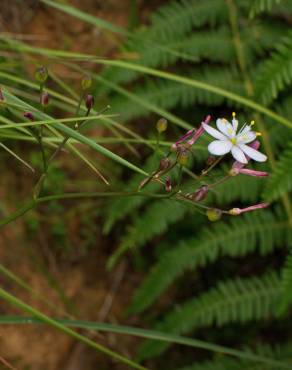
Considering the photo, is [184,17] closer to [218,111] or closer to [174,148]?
[218,111]

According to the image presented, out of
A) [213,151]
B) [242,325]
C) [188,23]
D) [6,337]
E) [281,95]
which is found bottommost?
[213,151]

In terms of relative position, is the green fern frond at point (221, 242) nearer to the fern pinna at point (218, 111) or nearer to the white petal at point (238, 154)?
the fern pinna at point (218, 111)

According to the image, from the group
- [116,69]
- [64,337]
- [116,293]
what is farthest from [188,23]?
[64,337]

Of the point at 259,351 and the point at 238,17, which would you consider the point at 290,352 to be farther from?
the point at 238,17

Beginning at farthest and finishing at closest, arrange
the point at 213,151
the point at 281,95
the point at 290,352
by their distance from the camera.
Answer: the point at 281,95 → the point at 290,352 → the point at 213,151

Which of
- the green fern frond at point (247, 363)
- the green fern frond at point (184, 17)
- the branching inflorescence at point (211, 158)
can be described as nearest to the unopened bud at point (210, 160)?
the branching inflorescence at point (211, 158)

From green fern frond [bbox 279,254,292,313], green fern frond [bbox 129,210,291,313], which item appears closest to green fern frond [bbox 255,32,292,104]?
green fern frond [bbox 129,210,291,313]
